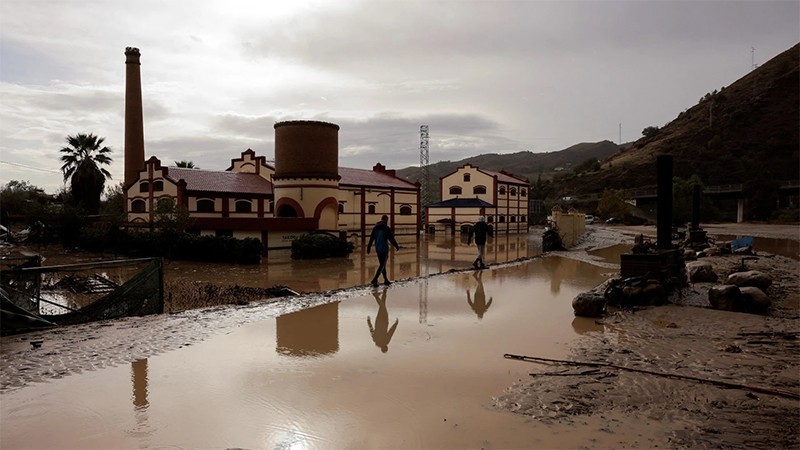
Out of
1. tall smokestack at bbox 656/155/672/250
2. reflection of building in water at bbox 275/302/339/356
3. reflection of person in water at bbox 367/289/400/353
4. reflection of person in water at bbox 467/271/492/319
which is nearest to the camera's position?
reflection of building in water at bbox 275/302/339/356

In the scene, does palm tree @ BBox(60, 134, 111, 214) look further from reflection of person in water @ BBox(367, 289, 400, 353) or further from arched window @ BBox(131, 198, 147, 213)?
reflection of person in water @ BBox(367, 289, 400, 353)

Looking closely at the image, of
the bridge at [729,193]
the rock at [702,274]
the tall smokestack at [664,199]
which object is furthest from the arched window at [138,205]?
the bridge at [729,193]

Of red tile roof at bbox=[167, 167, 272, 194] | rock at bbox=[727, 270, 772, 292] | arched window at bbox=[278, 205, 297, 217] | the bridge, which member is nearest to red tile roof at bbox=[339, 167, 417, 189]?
red tile roof at bbox=[167, 167, 272, 194]

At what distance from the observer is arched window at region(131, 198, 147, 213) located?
33656 millimetres

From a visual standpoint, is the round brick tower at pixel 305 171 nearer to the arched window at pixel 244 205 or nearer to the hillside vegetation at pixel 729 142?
the arched window at pixel 244 205

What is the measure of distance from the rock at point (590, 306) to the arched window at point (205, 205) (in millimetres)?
27102

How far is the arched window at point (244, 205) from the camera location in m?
33.6

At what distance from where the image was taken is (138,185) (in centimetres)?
3406

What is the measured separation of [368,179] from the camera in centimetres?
4200

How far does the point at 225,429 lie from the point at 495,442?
258 centimetres

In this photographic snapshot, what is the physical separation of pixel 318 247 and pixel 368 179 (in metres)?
17.1

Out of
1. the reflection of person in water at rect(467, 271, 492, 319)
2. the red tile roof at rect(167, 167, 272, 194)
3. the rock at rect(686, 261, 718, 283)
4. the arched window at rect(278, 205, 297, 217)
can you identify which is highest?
the red tile roof at rect(167, 167, 272, 194)

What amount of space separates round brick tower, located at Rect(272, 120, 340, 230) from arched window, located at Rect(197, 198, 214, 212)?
15.2ft

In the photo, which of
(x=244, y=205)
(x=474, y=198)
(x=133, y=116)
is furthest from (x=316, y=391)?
(x=474, y=198)
